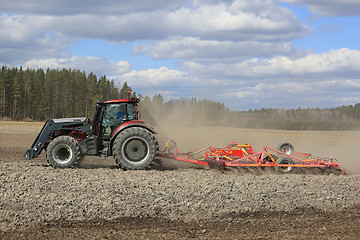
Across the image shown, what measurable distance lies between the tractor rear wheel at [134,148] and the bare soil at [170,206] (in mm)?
776

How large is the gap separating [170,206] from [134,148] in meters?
5.23

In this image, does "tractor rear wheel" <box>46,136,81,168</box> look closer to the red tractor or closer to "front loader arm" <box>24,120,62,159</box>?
the red tractor

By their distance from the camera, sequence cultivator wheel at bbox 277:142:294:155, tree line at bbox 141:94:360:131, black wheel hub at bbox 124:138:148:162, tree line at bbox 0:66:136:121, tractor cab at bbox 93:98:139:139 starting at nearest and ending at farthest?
black wheel hub at bbox 124:138:148:162
tractor cab at bbox 93:98:139:139
cultivator wheel at bbox 277:142:294:155
tree line at bbox 141:94:360:131
tree line at bbox 0:66:136:121

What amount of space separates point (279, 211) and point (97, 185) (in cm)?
427

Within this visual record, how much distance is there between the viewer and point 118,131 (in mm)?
14102

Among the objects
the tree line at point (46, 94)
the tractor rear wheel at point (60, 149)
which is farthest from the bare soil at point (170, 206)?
the tree line at point (46, 94)

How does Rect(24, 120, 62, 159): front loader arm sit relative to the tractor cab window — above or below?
below

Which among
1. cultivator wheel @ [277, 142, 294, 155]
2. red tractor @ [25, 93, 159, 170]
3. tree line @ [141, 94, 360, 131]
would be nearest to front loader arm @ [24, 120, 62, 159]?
red tractor @ [25, 93, 159, 170]

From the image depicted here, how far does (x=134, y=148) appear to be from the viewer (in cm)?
1399

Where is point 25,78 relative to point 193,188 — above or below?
above

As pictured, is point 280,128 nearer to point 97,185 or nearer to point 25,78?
point 97,185

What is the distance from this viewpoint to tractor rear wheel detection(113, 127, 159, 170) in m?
13.8

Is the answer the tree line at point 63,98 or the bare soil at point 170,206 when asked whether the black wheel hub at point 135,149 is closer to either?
the bare soil at point 170,206

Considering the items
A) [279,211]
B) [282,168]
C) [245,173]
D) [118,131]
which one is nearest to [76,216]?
[279,211]
